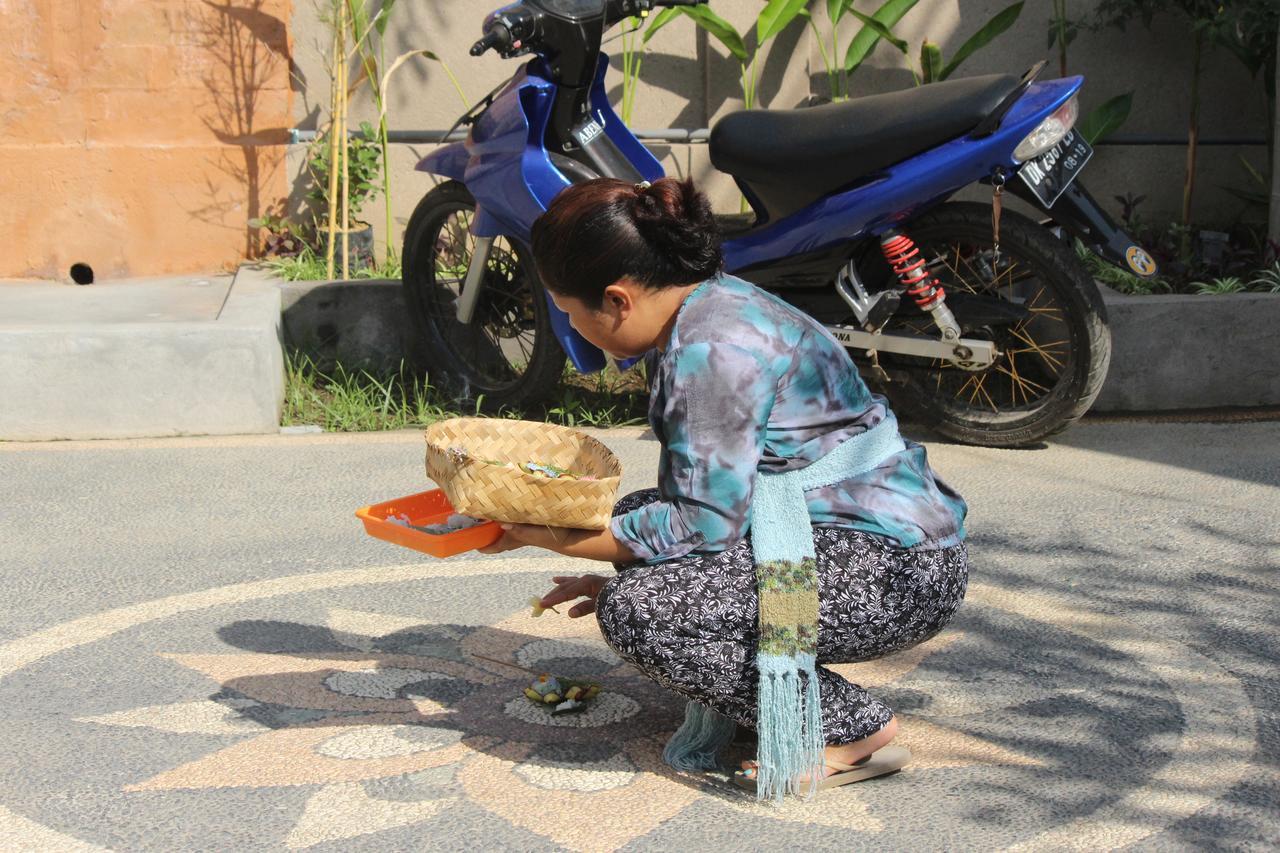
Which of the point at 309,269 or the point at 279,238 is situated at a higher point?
the point at 279,238

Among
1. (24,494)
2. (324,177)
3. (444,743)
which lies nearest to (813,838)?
(444,743)

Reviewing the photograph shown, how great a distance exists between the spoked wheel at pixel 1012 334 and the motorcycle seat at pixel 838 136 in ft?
1.03

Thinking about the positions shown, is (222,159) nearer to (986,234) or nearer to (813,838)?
(986,234)

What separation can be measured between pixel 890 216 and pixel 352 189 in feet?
9.26

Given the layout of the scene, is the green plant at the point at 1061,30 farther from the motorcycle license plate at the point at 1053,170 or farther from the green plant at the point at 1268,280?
the motorcycle license plate at the point at 1053,170

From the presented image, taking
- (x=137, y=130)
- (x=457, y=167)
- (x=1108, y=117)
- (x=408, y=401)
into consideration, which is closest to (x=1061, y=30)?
(x=1108, y=117)

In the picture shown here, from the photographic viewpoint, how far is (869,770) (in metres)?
2.89

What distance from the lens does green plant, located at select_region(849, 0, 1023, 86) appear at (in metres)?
6.87

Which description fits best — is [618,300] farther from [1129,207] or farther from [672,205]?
[1129,207]

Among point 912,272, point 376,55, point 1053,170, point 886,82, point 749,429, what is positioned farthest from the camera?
point 886,82

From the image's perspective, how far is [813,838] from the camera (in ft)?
8.82

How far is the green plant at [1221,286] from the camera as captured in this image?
601 centimetres

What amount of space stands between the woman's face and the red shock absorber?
2465mm

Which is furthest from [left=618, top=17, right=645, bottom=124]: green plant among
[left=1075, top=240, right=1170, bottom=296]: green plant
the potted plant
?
[left=1075, top=240, right=1170, bottom=296]: green plant
